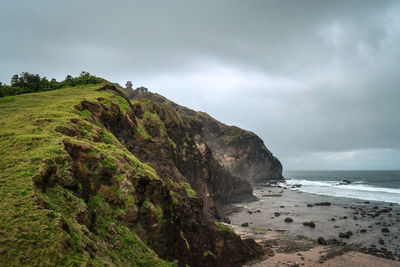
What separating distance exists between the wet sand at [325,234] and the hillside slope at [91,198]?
583cm

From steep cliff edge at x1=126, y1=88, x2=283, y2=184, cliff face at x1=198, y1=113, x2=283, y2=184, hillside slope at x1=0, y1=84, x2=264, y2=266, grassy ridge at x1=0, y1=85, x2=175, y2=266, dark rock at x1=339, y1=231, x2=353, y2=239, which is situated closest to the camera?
grassy ridge at x1=0, y1=85, x2=175, y2=266

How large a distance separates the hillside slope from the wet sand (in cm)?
583

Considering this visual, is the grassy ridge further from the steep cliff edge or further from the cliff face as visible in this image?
the cliff face

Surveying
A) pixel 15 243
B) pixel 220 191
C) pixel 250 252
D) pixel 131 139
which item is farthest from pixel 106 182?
pixel 220 191

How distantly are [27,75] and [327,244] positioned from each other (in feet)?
113

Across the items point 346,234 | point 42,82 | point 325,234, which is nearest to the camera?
point 42,82

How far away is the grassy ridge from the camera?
4.75m

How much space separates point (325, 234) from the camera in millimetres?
27234

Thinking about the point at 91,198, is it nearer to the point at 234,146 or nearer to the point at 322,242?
the point at 322,242

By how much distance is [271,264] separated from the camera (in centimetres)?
1753

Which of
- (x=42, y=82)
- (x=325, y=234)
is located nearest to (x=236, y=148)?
(x=325, y=234)

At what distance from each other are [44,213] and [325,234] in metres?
30.6

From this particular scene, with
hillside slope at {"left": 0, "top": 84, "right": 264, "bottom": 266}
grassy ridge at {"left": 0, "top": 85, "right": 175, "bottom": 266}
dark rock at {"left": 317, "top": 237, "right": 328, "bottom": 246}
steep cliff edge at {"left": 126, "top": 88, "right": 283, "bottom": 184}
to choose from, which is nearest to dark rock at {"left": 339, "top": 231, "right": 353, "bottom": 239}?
dark rock at {"left": 317, "top": 237, "right": 328, "bottom": 246}

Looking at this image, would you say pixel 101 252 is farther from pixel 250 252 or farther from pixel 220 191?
pixel 220 191
